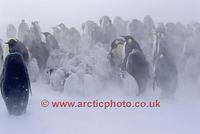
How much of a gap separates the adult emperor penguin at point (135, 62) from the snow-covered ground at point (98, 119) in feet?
0.30

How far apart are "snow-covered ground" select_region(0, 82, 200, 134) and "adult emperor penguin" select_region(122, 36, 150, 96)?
92 mm

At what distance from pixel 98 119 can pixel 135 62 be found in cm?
30

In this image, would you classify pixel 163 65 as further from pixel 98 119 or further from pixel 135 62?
pixel 98 119

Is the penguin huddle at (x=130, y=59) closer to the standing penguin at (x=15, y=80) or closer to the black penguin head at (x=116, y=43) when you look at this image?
the black penguin head at (x=116, y=43)

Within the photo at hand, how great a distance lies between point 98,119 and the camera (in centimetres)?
204

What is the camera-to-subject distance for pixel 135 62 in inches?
83.6

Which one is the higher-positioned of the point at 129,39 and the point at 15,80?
the point at 129,39

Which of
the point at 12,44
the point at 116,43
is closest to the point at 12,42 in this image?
the point at 12,44

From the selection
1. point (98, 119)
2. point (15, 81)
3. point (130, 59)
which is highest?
point (130, 59)

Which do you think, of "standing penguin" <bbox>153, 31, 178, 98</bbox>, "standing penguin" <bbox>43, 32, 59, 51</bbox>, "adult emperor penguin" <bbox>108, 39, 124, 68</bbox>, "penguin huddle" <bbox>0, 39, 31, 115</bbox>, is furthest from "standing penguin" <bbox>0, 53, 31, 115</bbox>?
"standing penguin" <bbox>153, 31, 178, 98</bbox>

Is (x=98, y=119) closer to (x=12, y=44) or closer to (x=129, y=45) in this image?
(x=129, y=45)

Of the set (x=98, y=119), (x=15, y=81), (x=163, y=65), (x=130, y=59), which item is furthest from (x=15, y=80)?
(x=163, y=65)

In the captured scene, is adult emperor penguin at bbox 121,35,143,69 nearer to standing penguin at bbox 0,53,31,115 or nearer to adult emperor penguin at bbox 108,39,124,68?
adult emperor penguin at bbox 108,39,124,68

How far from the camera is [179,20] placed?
2162mm
